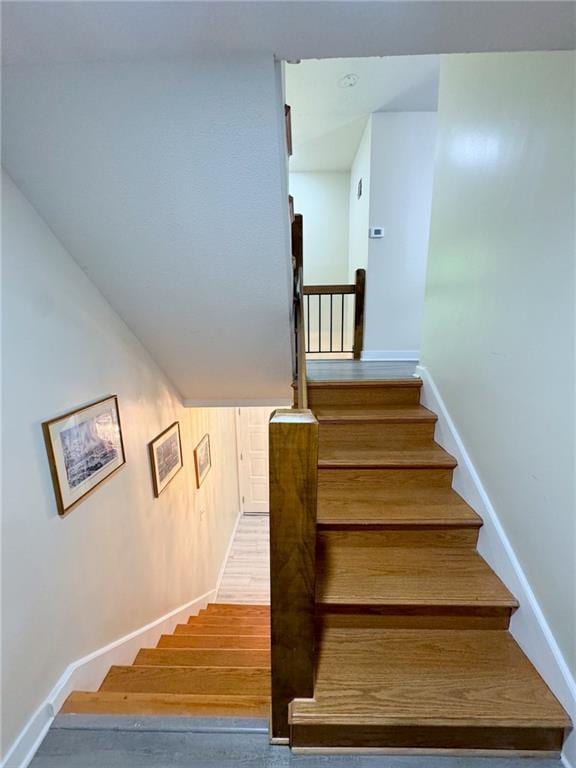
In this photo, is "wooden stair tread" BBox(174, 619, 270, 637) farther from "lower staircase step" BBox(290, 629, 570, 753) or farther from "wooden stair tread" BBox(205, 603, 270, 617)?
"lower staircase step" BBox(290, 629, 570, 753)

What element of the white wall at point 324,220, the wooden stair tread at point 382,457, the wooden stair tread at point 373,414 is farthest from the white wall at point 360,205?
the wooden stair tread at point 382,457

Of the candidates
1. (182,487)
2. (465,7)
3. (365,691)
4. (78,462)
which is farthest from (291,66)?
(365,691)

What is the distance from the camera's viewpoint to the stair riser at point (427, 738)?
1086 millimetres

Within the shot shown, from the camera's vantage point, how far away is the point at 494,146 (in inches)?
61.4

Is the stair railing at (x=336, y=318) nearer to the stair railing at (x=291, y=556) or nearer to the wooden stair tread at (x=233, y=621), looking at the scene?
the wooden stair tread at (x=233, y=621)

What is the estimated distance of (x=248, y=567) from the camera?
15.2 ft

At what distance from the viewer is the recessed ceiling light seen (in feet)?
9.68

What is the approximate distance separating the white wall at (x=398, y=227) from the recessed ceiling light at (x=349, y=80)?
50 centimetres

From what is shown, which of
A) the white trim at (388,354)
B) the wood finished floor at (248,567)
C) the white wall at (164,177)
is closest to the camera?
the white wall at (164,177)

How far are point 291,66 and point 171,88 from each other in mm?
2504

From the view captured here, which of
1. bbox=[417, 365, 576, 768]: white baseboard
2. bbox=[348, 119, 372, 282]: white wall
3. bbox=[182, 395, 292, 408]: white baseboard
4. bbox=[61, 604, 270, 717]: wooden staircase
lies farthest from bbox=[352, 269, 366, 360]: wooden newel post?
bbox=[61, 604, 270, 717]: wooden staircase

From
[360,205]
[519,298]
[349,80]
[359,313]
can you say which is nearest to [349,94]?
[349,80]

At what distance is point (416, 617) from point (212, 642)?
1658 millimetres

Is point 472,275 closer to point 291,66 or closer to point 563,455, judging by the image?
point 563,455
